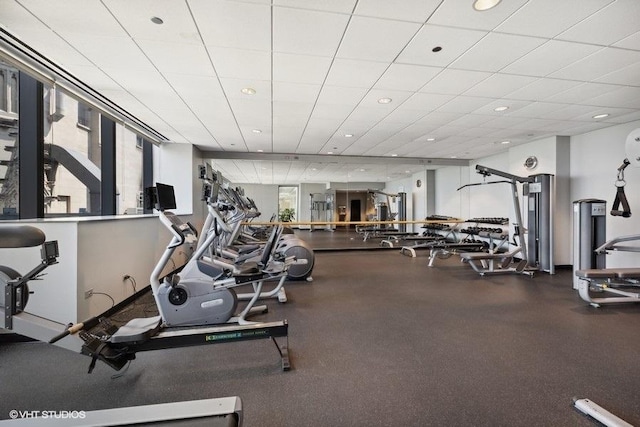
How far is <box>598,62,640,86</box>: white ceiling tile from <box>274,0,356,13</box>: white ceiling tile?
121 inches

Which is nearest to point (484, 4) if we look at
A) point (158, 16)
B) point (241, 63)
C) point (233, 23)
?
point (233, 23)

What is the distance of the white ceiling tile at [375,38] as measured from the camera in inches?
86.0

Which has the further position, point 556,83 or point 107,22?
A: point 556,83

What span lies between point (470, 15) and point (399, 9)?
56 cm

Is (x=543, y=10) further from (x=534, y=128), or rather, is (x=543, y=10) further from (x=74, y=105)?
(x=74, y=105)

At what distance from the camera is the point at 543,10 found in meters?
2.02

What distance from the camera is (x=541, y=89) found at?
3404 mm

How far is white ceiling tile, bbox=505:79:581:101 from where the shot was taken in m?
3.21

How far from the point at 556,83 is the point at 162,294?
4865 millimetres

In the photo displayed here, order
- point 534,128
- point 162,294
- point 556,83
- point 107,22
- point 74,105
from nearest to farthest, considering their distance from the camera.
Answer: point 107,22, point 162,294, point 556,83, point 74,105, point 534,128

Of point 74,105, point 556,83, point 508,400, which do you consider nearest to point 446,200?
point 556,83

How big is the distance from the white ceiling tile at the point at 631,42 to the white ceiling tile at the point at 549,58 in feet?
0.44

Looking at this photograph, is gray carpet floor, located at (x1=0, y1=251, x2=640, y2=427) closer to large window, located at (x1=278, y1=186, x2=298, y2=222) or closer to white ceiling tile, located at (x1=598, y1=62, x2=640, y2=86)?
white ceiling tile, located at (x1=598, y1=62, x2=640, y2=86)

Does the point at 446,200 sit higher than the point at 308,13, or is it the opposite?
the point at 308,13
